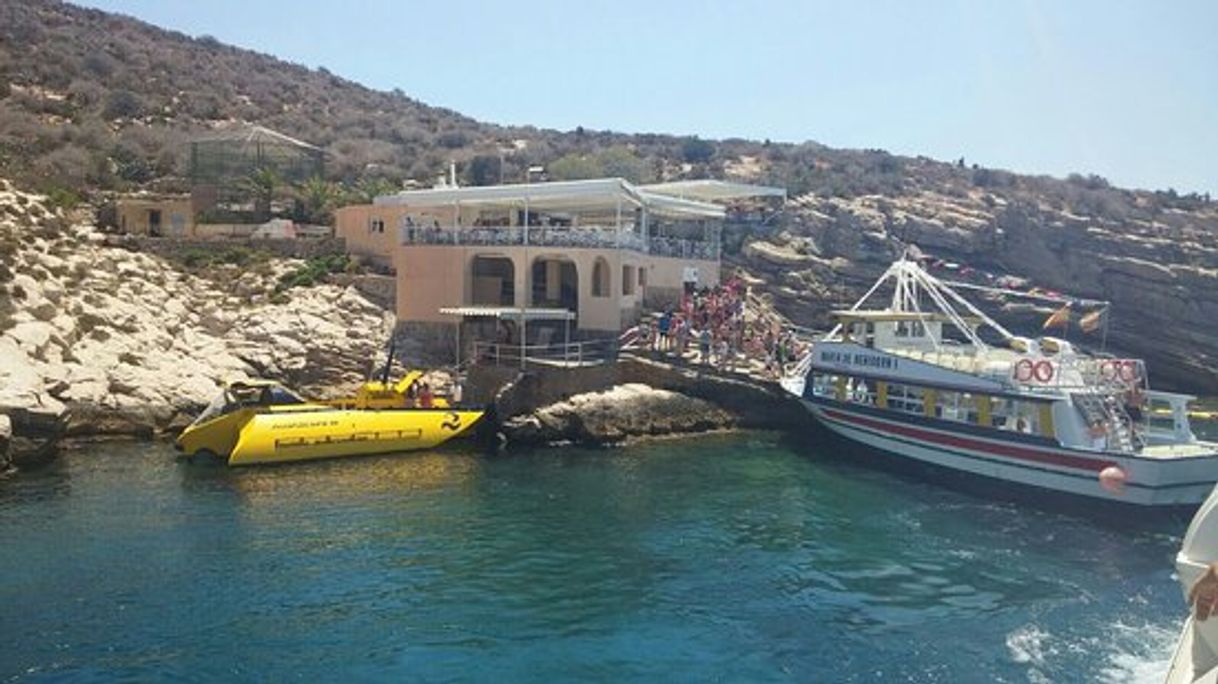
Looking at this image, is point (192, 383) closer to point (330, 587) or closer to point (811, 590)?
point (330, 587)

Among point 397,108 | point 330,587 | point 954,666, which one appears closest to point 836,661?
point 954,666

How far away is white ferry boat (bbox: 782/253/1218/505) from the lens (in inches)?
1024

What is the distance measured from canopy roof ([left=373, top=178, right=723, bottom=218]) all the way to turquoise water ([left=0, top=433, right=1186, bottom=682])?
12.4m

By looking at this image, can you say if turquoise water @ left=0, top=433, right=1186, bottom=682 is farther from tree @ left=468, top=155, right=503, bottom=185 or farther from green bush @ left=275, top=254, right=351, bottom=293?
tree @ left=468, top=155, right=503, bottom=185

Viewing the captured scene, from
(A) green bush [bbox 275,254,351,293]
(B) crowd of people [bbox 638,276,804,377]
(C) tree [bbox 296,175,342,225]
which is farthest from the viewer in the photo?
(C) tree [bbox 296,175,342,225]

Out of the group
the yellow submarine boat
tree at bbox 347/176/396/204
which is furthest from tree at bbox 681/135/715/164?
the yellow submarine boat

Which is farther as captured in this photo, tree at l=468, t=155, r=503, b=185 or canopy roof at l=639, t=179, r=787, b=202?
tree at l=468, t=155, r=503, b=185

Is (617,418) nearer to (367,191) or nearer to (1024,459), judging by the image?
(1024,459)

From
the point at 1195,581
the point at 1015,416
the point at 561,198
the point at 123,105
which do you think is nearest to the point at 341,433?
the point at 561,198

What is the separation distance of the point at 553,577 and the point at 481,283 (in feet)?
76.8

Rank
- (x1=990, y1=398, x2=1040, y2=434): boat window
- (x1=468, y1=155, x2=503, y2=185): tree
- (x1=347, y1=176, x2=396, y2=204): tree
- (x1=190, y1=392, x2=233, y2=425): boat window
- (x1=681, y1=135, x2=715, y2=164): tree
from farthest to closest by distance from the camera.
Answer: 1. (x1=681, y1=135, x2=715, y2=164): tree
2. (x1=468, y1=155, x2=503, y2=185): tree
3. (x1=347, y1=176, x2=396, y2=204): tree
4. (x1=190, y1=392, x2=233, y2=425): boat window
5. (x1=990, y1=398, x2=1040, y2=434): boat window

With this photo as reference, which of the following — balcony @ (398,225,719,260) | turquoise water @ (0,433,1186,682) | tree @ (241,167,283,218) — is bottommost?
turquoise water @ (0,433,1186,682)

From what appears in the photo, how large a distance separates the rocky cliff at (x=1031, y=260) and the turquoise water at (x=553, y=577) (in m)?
29.9

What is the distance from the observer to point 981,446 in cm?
2873
